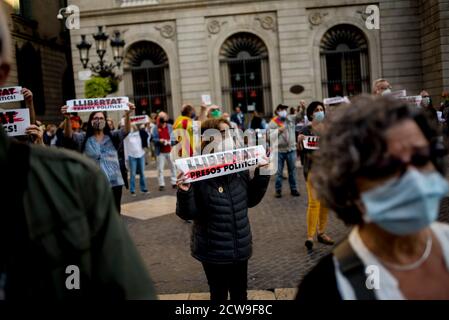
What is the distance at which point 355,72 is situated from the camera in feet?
83.1

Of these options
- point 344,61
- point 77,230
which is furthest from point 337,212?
point 344,61

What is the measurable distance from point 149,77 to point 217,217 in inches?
888

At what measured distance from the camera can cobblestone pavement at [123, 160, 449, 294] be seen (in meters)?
5.54

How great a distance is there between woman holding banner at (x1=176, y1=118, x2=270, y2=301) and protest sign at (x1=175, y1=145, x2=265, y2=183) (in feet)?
0.19

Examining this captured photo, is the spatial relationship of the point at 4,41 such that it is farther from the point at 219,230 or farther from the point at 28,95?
the point at 28,95

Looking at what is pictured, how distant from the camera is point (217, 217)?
3891 millimetres

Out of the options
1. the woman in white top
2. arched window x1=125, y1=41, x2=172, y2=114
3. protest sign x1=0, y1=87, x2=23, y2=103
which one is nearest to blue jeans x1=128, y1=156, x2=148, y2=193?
the woman in white top

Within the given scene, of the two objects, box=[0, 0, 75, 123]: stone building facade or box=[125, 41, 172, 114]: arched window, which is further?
box=[0, 0, 75, 123]: stone building facade

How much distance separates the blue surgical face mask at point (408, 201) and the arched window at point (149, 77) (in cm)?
2398

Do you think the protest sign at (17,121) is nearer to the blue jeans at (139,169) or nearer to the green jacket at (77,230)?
the green jacket at (77,230)

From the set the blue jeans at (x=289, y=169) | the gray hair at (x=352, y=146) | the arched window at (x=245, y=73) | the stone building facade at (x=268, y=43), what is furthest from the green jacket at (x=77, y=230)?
the arched window at (x=245, y=73)

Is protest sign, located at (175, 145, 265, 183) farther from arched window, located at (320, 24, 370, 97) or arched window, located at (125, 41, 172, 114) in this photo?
arched window, located at (320, 24, 370, 97)

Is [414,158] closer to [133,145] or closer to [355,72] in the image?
[133,145]
